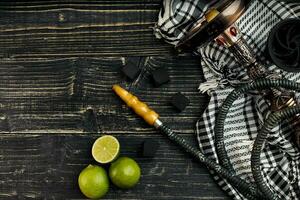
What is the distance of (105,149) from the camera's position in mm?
1649

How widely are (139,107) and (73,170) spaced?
29 centimetres

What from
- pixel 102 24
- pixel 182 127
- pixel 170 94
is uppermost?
pixel 102 24

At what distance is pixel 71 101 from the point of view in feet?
5.63

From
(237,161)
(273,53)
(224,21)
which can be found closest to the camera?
(224,21)

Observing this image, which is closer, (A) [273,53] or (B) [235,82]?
(A) [273,53]

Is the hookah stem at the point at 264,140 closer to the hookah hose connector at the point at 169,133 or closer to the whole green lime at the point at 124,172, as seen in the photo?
the hookah hose connector at the point at 169,133

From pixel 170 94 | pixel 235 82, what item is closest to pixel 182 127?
pixel 170 94

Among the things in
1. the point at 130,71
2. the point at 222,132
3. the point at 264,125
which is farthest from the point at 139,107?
the point at 264,125

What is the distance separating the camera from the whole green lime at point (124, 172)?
1580 mm

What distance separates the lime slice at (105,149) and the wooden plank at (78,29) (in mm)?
278

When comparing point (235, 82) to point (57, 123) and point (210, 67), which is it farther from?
point (57, 123)

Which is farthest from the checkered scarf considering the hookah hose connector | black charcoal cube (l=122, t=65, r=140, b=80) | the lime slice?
the lime slice

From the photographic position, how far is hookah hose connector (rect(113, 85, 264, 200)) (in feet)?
5.30

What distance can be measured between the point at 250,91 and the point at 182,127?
0.24 metres
